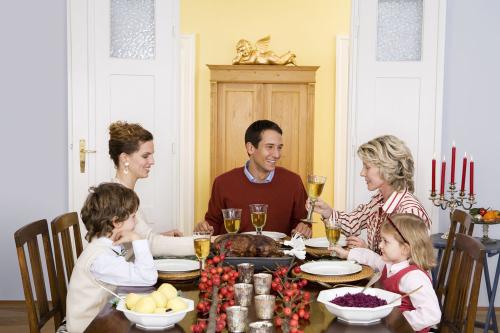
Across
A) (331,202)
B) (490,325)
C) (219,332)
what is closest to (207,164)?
(331,202)

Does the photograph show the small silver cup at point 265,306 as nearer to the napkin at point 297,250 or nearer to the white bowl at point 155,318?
the white bowl at point 155,318

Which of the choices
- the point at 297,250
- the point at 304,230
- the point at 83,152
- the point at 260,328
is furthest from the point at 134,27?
the point at 260,328

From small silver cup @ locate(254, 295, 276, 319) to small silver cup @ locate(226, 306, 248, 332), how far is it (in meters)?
0.13

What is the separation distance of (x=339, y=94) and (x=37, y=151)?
3.07 metres

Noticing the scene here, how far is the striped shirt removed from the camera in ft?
8.58

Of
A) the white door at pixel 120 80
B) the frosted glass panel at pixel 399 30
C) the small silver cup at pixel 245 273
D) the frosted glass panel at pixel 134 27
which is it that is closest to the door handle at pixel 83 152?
the white door at pixel 120 80

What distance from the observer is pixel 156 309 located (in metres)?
1.63

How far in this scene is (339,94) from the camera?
6.25 metres

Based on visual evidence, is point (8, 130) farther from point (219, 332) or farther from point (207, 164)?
point (219, 332)

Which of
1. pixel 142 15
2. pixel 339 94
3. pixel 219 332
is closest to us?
pixel 219 332

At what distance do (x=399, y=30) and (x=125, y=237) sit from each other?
2.70 metres

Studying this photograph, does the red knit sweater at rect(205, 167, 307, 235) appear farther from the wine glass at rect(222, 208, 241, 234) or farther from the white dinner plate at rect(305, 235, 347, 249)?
the wine glass at rect(222, 208, 241, 234)

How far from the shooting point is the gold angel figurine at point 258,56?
6.02 m

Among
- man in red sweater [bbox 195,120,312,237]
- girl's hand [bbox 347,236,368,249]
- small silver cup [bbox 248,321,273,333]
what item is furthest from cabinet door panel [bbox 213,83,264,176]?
small silver cup [bbox 248,321,273,333]
